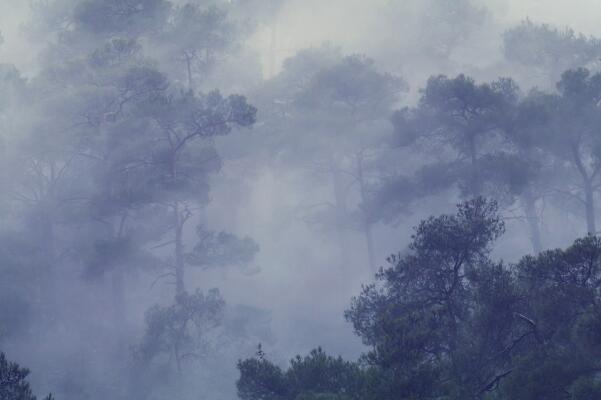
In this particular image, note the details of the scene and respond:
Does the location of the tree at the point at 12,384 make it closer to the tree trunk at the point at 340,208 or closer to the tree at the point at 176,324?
the tree at the point at 176,324

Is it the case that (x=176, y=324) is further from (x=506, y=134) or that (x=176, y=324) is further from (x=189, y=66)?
(x=189, y=66)

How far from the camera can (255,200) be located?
1501 inches

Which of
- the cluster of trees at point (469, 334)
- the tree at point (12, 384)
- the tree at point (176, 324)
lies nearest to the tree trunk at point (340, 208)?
the tree at point (176, 324)

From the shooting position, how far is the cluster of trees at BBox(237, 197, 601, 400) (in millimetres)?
12891

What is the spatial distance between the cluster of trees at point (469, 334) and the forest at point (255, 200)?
2.4 inches

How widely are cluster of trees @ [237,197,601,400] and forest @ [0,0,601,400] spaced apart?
0.06m

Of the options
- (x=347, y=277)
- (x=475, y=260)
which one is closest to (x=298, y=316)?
(x=347, y=277)

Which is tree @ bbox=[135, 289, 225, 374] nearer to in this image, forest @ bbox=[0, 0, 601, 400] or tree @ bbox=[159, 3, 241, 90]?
forest @ bbox=[0, 0, 601, 400]

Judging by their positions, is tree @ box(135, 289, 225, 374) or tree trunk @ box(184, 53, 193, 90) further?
tree trunk @ box(184, 53, 193, 90)

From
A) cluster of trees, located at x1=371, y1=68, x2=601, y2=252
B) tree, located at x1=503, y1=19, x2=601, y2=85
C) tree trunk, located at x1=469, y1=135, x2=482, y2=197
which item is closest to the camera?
cluster of trees, located at x1=371, y1=68, x2=601, y2=252

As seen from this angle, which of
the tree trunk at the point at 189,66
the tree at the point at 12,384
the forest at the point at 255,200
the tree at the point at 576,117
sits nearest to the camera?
the tree at the point at 12,384

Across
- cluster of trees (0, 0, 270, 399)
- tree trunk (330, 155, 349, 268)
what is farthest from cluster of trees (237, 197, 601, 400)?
tree trunk (330, 155, 349, 268)

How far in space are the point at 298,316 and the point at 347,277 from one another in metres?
3.41

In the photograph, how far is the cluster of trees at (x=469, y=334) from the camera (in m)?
12.9
